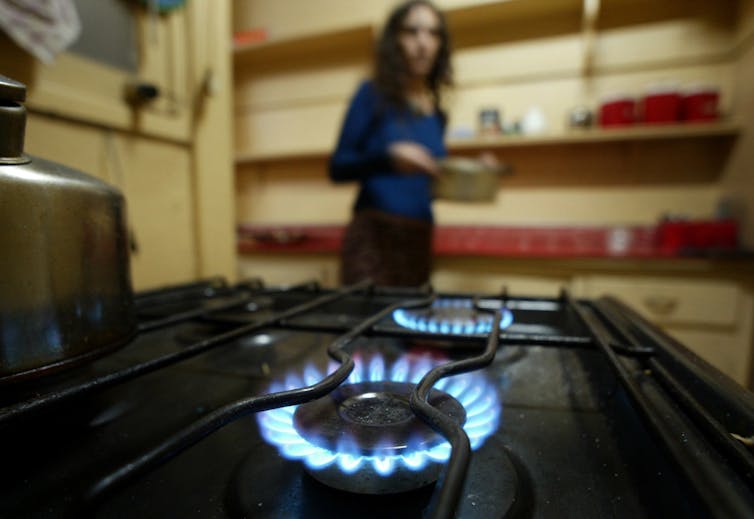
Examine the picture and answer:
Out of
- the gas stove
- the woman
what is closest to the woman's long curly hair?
the woman

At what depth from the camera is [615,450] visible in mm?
243

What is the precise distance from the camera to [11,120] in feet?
0.81

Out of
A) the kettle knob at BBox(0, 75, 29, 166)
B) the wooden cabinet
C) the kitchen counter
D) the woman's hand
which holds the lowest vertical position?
the wooden cabinet

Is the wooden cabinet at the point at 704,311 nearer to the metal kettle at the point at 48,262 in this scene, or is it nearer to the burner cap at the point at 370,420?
the burner cap at the point at 370,420

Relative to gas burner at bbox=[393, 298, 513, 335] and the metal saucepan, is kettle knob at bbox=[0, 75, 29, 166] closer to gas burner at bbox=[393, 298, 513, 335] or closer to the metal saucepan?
gas burner at bbox=[393, 298, 513, 335]

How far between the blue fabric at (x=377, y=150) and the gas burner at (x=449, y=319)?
2.13 feet

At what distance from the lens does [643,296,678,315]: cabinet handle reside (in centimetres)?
122


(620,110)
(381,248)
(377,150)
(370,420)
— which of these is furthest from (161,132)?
(620,110)

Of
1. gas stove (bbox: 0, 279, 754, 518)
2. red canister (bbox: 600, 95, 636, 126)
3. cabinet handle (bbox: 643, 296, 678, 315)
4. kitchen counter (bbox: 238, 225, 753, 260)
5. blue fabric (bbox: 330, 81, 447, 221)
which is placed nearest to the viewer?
gas stove (bbox: 0, 279, 754, 518)

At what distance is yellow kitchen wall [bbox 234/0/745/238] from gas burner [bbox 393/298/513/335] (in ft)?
4.48

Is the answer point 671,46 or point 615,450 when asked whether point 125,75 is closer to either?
point 615,450

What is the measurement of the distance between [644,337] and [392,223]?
84cm

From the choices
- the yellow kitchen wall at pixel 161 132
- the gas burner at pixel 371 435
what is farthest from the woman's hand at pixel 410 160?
the gas burner at pixel 371 435

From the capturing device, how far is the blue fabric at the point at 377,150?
111 centimetres
